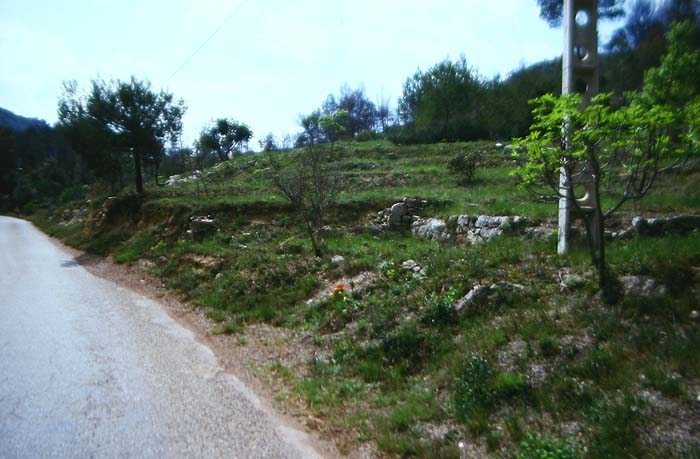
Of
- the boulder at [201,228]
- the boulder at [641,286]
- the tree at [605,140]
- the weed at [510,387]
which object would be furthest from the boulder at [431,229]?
the boulder at [201,228]

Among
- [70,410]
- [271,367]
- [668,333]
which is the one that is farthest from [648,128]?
[70,410]

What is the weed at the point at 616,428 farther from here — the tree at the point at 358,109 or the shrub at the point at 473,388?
the tree at the point at 358,109

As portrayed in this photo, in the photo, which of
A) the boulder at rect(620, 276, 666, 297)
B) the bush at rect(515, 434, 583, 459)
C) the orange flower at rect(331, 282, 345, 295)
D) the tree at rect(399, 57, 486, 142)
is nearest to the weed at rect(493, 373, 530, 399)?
the bush at rect(515, 434, 583, 459)

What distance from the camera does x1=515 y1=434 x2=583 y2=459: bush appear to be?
3.49 m

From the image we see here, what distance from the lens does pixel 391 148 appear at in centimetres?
2848

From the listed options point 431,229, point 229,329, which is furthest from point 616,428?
point 431,229

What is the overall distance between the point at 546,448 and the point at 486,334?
188 centimetres

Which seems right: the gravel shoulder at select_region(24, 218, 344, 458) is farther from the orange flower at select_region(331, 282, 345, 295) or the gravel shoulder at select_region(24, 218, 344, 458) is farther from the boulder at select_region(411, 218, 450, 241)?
the boulder at select_region(411, 218, 450, 241)

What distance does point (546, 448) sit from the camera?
3639 mm

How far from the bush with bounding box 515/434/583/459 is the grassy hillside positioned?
→ 1 centimetres

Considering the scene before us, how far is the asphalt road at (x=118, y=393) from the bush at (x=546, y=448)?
1.92 m

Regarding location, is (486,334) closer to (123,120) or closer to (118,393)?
(118,393)

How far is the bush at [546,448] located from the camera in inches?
137

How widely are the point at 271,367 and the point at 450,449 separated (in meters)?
3.23
